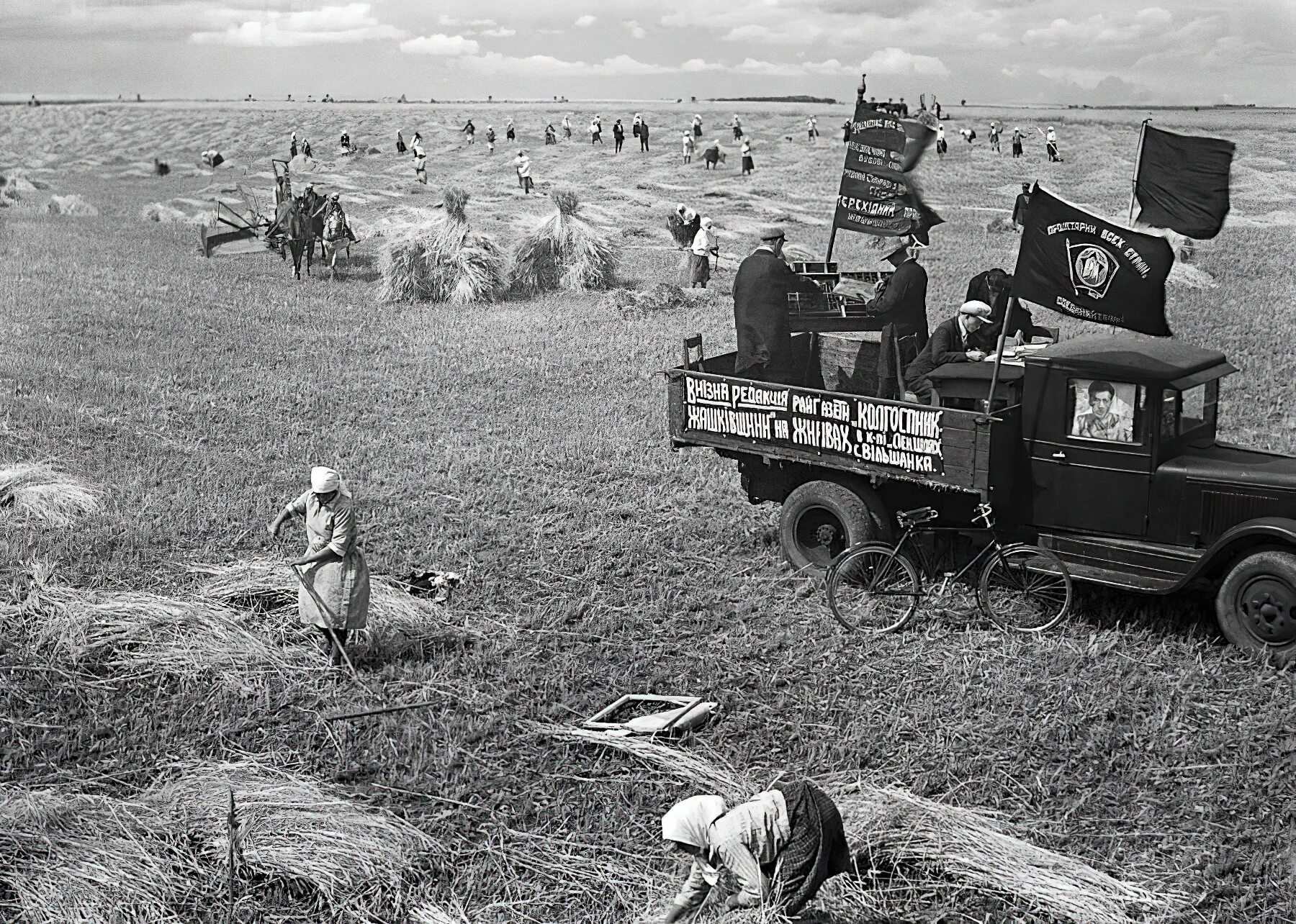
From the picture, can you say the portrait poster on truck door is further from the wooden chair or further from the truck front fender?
the truck front fender

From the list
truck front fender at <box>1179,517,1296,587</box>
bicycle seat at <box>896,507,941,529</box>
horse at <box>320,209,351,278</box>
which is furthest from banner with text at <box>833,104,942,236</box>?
horse at <box>320,209,351,278</box>

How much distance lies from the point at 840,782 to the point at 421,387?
11668mm

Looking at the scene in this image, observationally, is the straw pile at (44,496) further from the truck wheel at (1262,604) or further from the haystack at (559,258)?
the haystack at (559,258)

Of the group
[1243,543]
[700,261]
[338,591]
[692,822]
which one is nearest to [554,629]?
[338,591]

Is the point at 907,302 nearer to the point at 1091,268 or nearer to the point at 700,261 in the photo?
the point at 1091,268

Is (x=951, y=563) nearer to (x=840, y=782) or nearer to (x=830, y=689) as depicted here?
(x=830, y=689)

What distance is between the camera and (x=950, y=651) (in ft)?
29.0

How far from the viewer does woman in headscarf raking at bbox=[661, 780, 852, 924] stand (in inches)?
201

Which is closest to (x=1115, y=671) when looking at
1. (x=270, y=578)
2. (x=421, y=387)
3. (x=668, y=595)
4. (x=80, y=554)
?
(x=668, y=595)

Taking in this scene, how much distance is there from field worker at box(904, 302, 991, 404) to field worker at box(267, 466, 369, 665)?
4.49m

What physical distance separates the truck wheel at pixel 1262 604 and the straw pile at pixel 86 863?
6.47 m

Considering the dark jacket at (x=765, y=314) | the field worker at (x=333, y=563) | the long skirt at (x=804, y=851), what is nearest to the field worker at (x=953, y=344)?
the dark jacket at (x=765, y=314)

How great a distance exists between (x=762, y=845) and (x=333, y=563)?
439 cm

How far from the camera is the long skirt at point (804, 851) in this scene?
520cm
